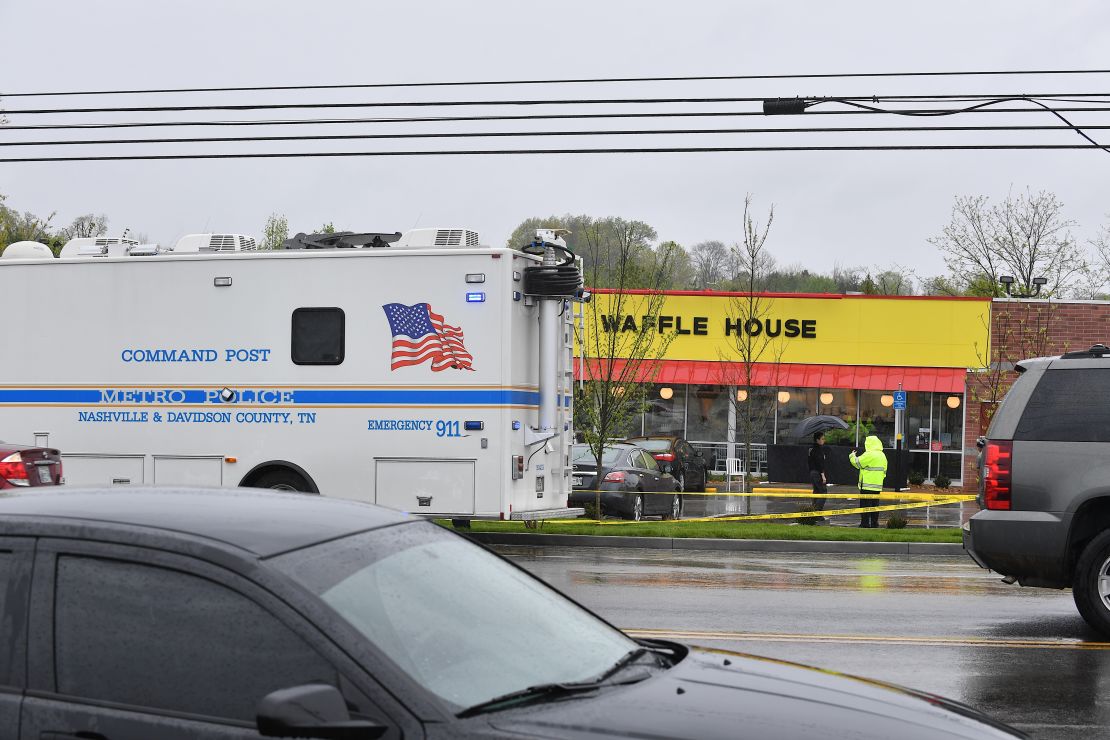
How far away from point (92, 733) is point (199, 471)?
38.0ft

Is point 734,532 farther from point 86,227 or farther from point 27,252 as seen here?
point 86,227

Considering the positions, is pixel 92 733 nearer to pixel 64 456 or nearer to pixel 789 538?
pixel 64 456

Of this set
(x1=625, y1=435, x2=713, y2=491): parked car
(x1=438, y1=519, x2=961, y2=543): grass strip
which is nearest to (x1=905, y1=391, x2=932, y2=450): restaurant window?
(x1=625, y1=435, x2=713, y2=491): parked car

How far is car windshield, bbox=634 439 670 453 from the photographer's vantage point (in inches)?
1064

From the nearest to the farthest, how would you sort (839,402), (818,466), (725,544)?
1. (725,544)
2. (818,466)
3. (839,402)

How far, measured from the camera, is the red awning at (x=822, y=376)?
120 feet

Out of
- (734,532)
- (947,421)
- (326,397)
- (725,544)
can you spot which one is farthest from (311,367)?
(947,421)

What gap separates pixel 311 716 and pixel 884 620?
27.1 feet

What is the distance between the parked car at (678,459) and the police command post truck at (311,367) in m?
10.6

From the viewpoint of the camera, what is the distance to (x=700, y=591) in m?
12.1

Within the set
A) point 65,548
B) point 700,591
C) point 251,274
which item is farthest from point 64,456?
point 65,548

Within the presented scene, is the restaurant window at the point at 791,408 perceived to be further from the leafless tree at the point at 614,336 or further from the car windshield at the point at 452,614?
the car windshield at the point at 452,614

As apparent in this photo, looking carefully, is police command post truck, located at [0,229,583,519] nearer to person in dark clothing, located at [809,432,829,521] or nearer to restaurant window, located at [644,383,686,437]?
person in dark clothing, located at [809,432,829,521]

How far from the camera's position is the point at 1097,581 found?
9.40 meters
